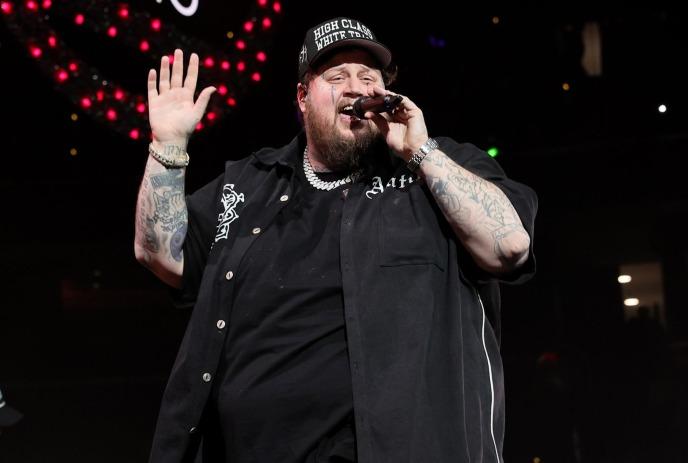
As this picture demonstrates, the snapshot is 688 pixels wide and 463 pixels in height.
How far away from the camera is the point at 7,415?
4.29 meters

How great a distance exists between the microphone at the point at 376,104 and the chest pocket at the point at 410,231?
18 cm

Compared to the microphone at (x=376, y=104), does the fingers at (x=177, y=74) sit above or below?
above

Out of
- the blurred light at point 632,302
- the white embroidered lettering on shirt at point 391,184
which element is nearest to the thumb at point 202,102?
the white embroidered lettering on shirt at point 391,184

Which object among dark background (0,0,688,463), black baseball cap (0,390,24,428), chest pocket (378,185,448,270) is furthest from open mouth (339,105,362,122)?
black baseball cap (0,390,24,428)

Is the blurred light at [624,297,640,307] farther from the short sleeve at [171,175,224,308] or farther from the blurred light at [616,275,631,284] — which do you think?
the short sleeve at [171,175,224,308]

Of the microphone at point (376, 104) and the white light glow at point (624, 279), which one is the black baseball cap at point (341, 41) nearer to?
the microphone at point (376, 104)

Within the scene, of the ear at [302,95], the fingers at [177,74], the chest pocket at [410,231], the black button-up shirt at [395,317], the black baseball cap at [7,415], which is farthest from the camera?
the black baseball cap at [7,415]

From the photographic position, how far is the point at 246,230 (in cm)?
246

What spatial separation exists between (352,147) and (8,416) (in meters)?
2.39

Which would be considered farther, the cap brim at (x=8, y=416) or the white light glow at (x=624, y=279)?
the white light glow at (x=624, y=279)

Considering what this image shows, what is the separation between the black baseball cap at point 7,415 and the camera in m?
4.26

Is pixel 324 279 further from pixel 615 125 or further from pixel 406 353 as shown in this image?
pixel 615 125

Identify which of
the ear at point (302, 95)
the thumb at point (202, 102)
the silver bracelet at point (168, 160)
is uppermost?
the ear at point (302, 95)

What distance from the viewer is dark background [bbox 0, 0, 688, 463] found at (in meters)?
4.54
